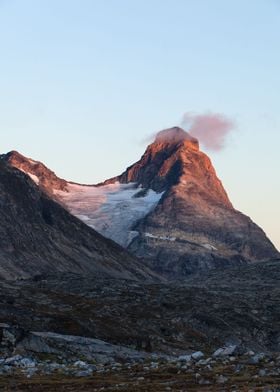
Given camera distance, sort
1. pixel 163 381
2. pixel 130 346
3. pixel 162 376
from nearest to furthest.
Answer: pixel 163 381 < pixel 162 376 < pixel 130 346

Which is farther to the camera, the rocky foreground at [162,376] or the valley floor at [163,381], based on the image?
the rocky foreground at [162,376]

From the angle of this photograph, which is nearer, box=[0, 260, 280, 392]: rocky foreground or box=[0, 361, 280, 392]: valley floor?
box=[0, 361, 280, 392]: valley floor

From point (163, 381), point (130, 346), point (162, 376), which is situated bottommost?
point (163, 381)

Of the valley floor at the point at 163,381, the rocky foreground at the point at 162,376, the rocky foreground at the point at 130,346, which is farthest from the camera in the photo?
the rocky foreground at the point at 130,346

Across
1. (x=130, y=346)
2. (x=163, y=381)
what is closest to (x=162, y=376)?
(x=163, y=381)

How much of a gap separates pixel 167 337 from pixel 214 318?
31975 millimetres

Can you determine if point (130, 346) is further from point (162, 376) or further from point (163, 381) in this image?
point (163, 381)

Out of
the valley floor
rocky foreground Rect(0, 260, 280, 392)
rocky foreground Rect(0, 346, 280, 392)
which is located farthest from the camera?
rocky foreground Rect(0, 260, 280, 392)

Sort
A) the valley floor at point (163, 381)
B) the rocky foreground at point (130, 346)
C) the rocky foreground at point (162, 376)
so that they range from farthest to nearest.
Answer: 1. the rocky foreground at point (130, 346)
2. the rocky foreground at point (162, 376)
3. the valley floor at point (163, 381)

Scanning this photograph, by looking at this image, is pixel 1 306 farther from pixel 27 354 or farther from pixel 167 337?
pixel 27 354

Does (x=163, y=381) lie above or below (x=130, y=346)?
below

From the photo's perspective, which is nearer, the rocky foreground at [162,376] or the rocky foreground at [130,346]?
the rocky foreground at [162,376]

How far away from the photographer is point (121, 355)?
103625mm

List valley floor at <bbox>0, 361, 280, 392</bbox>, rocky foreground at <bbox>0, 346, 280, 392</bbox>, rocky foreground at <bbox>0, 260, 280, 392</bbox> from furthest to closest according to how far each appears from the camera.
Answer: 1. rocky foreground at <bbox>0, 260, 280, 392</bbox>
2. rocky foreground at <bbox>0, 346, 280, 392</bbox>
3. valley floor at <bbox>0, 361, 280, 392</bbox>
